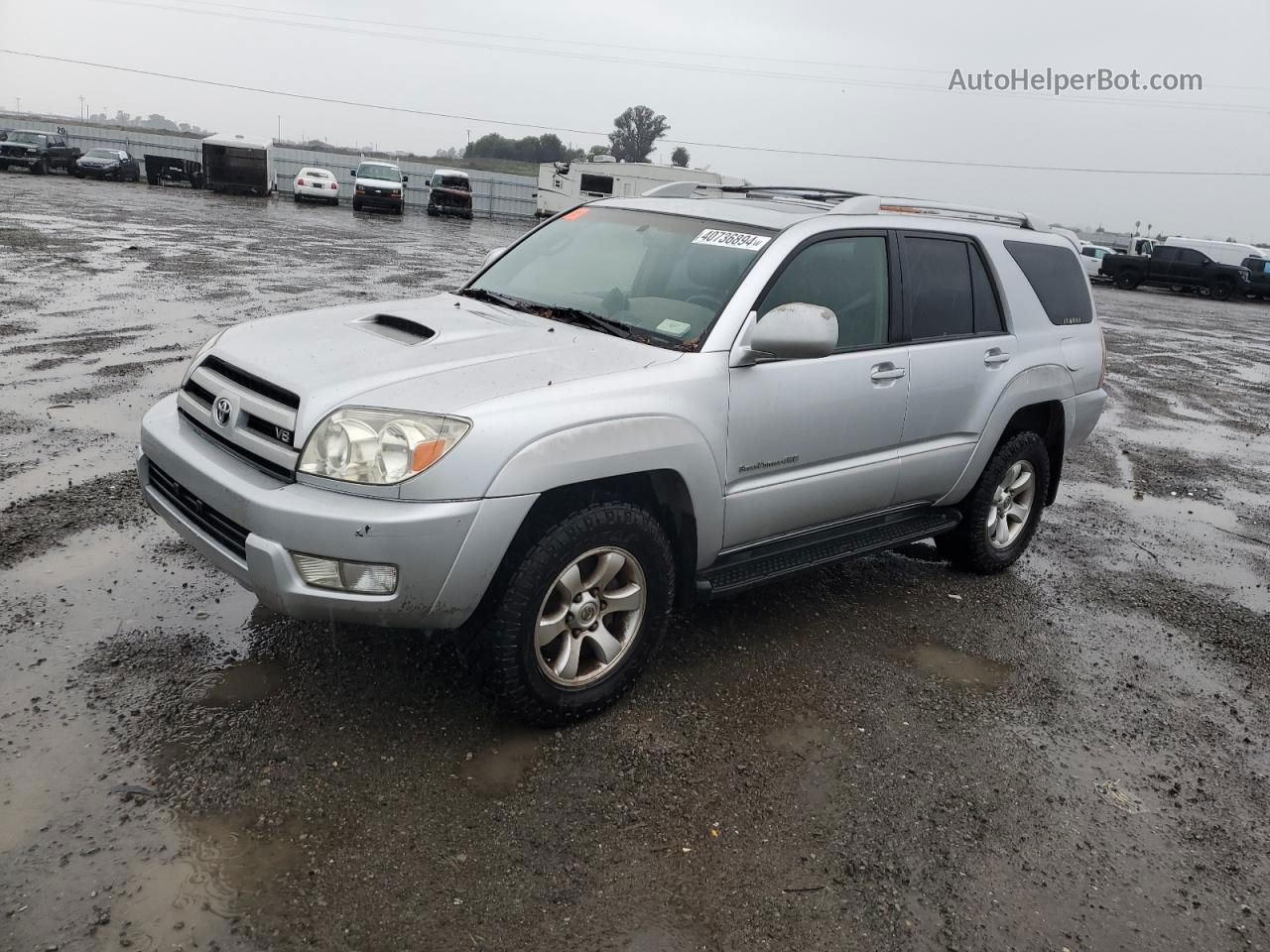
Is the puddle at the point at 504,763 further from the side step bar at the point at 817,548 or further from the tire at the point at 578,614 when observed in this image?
the side step bar at the point at 817,548

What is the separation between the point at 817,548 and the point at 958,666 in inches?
33.2

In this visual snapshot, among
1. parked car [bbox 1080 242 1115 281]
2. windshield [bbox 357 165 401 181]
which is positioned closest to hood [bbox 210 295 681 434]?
windshield [bbox 357 165 401 181]

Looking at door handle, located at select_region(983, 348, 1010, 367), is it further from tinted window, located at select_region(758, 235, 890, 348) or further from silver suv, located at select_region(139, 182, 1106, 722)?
tinted window, located at select_region(758, 235, 890, 348)

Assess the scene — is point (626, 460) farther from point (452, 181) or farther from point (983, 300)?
point (452, 181)

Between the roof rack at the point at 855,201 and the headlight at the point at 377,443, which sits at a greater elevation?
the roof rack at the point at 855,201

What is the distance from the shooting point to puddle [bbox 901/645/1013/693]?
4.18 metres

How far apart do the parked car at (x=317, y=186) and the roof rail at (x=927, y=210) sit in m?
35.2

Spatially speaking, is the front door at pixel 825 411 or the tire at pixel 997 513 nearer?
the front door at pixel 825 411

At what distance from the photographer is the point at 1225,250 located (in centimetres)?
3481

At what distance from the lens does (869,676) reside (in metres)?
4.11

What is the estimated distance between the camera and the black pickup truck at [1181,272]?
33.8 metres

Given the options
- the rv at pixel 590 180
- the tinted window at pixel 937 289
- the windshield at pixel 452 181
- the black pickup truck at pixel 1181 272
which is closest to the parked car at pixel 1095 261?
the black pickup truck at pixel 1181 272

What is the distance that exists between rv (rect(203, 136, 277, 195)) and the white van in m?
33.0

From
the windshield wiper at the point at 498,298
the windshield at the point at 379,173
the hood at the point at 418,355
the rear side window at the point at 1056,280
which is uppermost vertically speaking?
the rear side window at the point at 1056,280
